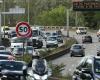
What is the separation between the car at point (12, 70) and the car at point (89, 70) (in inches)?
87.6

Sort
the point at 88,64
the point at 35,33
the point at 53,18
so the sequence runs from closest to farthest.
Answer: the point at 88,64 → the point at 35,33 → the point at 53,18

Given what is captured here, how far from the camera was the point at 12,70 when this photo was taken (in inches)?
958

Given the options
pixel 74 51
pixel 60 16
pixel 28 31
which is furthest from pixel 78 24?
pixel 28 31

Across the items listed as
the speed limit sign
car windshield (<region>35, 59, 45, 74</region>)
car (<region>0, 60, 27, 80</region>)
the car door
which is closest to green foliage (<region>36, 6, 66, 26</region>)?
car (<region>0, 60, 27, 80</region>)

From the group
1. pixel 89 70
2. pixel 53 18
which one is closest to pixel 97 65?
pixel 89 70

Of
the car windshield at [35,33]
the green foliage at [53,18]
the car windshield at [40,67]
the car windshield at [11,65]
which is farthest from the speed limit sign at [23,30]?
the green foliage at [53,18]

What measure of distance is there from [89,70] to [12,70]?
556 centimetres

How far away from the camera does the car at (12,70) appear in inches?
880

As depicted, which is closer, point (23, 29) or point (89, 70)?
point (89, 70)

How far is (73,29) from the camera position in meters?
149

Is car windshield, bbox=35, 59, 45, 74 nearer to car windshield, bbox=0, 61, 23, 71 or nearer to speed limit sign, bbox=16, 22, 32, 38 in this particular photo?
speed limit sign, bbox=16, 22, 32, 38

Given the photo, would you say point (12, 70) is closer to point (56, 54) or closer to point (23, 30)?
point (23, 30)

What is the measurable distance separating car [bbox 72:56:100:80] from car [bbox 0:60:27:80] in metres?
2.23

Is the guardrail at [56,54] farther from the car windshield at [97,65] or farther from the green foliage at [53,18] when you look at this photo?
the green foliage at [53,18]
